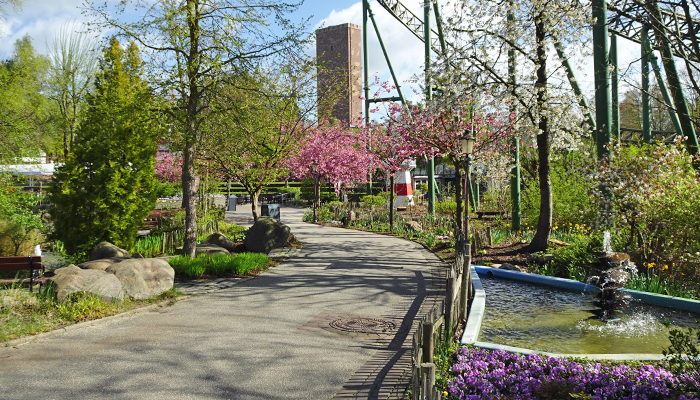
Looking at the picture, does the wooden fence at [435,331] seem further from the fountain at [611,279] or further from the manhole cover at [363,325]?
the fountain at [611,279]

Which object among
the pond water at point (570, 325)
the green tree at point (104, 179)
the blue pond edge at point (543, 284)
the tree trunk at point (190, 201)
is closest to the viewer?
the blue pond edge at point (543, 284)

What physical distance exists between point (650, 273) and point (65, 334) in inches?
359

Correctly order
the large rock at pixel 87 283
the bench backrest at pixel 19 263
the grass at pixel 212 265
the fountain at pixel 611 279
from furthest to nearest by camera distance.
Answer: the grass at pixel 212 265 → the bench backrest at pixel 19 263 → the fountain at pixel 611 279 → the large rock at pixel 87 283

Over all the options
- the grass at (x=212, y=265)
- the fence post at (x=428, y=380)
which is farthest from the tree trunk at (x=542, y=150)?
the fence post at (x=428, y=380)

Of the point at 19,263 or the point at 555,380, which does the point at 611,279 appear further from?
the point at 19,263

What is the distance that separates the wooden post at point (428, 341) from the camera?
4.02m

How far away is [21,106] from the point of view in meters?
20.2

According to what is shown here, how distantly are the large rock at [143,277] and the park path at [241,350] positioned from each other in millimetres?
584

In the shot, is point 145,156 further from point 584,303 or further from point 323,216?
point 323,216

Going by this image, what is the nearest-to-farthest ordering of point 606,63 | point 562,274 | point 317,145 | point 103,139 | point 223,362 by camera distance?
point 223,362 → point 562,274 → point 606,63 → point 103,139 → point 317,145

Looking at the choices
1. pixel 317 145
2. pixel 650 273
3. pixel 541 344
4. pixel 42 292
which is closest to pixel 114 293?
pixel 42 292

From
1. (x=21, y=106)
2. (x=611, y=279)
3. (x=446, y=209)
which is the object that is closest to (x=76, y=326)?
(x=611, y=279)

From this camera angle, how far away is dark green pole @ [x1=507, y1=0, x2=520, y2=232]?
11297 mm

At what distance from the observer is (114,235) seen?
1073 cm
